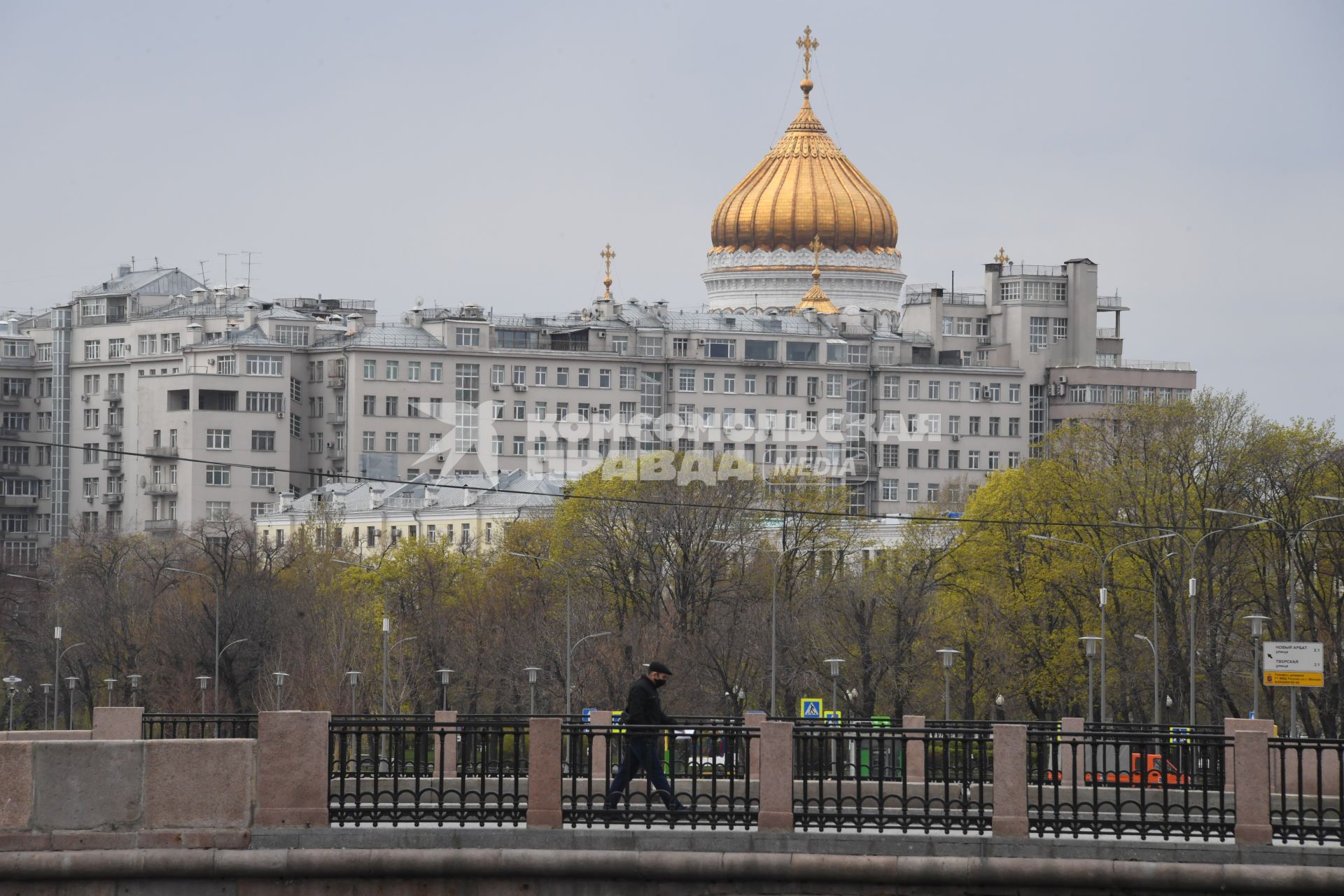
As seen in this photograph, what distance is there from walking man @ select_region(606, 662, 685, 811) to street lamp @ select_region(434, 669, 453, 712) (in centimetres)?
4561

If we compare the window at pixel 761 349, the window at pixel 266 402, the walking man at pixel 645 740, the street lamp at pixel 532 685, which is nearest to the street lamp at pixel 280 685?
the street lamp at pixel 532 685

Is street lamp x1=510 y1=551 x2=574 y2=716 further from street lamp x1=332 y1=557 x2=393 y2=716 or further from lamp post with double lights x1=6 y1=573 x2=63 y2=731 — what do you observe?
lamp post with double lights x1=6 y1=573 x2=63 y2=731

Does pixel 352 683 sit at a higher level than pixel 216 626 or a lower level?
lower

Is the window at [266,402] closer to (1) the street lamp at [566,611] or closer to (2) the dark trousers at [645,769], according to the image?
(1) the street lamp at [566,611]

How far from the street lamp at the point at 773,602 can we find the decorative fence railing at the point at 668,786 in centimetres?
4141

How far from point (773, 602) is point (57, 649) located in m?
31.3

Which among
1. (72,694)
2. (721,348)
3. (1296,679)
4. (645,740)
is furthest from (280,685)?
(721,348)

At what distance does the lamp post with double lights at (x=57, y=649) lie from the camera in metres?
95.2

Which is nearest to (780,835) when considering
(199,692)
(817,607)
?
(817,607)

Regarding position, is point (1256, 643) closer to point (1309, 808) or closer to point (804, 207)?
point (1309, 808)

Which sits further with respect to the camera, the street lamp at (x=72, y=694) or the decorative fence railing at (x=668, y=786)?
the street lamp at (x=72, y=694)

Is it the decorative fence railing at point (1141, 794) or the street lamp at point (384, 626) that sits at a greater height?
the street lamp at point (384, 626)

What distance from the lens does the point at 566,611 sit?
3280 inches

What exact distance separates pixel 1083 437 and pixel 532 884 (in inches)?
2423
